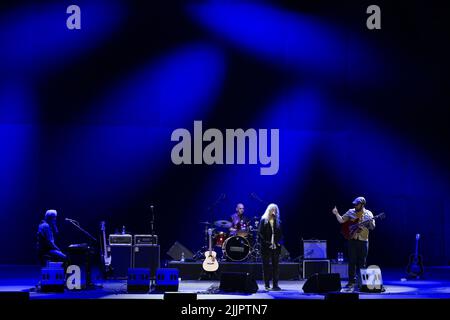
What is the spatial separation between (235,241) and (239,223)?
98 centimetres

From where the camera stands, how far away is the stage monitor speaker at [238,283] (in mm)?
12617

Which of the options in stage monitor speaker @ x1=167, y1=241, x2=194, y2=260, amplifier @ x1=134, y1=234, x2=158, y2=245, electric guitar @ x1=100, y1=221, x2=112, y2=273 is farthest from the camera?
stage monitor speaker @ x1=167, y1=241, x2=194, y2=260

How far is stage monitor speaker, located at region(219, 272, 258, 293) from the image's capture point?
12.6 metres

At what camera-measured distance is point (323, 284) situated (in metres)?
12.4

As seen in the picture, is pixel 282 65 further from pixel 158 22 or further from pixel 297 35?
pixel 158 22

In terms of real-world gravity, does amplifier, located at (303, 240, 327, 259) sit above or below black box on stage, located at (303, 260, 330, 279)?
above

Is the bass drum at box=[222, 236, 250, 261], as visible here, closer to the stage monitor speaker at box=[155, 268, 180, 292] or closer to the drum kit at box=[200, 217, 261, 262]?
the drum kit at box=[200, 217, 261, 262]

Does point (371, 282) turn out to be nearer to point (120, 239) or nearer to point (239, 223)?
point (239, 223)

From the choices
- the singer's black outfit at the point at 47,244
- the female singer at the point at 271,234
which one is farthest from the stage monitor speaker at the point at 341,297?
the singer's black outfit at the point at 47,244

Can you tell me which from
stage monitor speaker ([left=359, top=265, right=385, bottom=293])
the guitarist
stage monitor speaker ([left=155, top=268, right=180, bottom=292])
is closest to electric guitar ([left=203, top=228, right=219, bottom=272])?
stage monitor speaker ([left=155, top=268, right=180, bottom=292])

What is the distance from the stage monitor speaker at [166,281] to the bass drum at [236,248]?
3340mm

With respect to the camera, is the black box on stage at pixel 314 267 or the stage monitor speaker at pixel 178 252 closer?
the black box on stage at pixel 314 267

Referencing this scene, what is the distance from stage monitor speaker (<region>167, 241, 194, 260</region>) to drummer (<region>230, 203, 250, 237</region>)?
1216 millimetres

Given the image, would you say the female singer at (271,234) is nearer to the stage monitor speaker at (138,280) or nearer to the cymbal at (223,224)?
the stage monitor speaker at (138,280)
